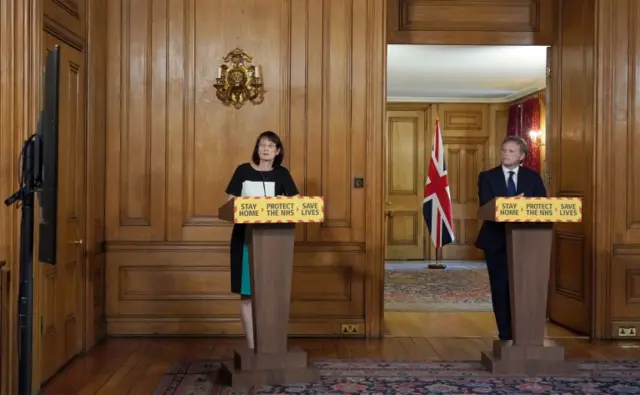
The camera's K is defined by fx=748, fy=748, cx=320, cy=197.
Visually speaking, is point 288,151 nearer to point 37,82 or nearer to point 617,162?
point 37,82

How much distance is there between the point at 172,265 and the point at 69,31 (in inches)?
71.7

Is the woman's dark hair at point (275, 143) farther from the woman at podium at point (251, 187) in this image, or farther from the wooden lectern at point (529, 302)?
the wooden lectern at point (529, 302)

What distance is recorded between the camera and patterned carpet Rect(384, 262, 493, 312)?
725cm

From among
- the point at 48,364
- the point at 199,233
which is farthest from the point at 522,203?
the point at 48,364

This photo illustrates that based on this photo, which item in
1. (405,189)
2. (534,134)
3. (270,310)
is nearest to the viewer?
(270,310)

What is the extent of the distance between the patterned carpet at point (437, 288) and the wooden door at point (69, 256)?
3.09m

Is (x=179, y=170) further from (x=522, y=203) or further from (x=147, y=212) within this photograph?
(x=522, y=203)

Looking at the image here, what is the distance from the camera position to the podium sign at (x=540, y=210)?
13.5 ft

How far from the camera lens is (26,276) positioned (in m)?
2.25

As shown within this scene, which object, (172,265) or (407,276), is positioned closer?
(172,265)

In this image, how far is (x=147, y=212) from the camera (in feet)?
18.1

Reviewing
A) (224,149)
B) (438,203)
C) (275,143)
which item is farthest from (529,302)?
(438,203)

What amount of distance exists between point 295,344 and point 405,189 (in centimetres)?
756

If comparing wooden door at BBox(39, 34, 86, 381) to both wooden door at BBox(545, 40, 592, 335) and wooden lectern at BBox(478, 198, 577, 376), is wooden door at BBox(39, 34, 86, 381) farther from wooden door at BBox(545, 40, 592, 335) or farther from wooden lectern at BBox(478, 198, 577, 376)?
wooden door at BBox(545, 40, 592, 335)
